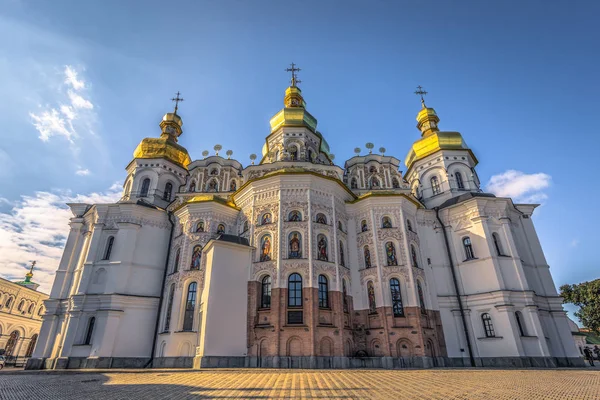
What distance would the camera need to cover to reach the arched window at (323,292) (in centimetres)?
1872

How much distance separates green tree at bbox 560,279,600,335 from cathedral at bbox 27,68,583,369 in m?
11.4

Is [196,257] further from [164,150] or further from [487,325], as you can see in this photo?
[487,325]

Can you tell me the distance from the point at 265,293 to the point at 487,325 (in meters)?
14.4

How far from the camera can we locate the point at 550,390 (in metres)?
8.02

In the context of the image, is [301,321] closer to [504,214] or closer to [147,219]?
[147,219]

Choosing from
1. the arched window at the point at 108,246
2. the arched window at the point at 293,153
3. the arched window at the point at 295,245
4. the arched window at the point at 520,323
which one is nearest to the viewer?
the arched window at the point at 295,245

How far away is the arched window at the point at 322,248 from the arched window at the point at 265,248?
3.01 metres

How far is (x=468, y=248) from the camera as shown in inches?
918

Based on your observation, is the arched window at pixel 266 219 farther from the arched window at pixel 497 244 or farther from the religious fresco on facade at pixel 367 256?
the arched window at pixel 497 244

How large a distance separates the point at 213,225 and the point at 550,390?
19.1m

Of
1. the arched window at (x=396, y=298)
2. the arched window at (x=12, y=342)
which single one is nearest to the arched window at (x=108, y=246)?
the arched window at (x=396, y=298)

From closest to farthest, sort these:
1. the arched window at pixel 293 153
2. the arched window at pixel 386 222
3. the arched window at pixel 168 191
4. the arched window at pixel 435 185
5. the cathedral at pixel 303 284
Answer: the cathedral at pixel 303 284 < the arched window at pixel 386 222 < the arched window at pixel 293 153 < the arched window at pixel 435 185 < the arched window at pixel 168 191

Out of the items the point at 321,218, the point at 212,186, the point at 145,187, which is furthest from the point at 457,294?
the point at 145,187

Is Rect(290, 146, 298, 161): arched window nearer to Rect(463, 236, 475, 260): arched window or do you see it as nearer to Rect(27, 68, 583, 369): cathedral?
Rect(27, 68, 583, 369): cathedral
